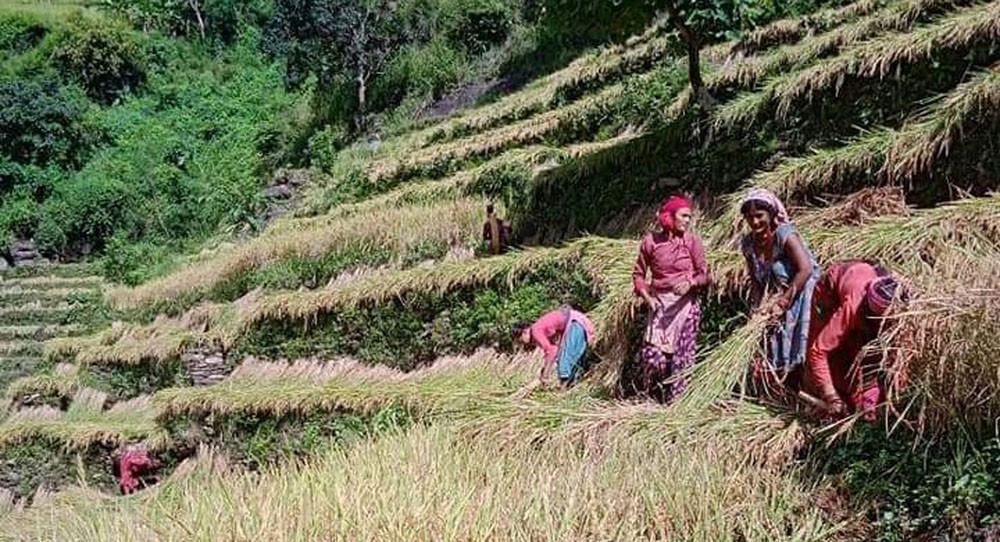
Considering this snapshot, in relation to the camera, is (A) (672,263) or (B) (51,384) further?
(B) (51,384)

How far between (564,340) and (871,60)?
2882 millimetres

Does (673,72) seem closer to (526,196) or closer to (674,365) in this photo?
(526,196)

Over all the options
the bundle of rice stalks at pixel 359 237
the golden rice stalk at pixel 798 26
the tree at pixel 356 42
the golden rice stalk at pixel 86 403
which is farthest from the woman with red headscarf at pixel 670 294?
the tree at pixel 356 42

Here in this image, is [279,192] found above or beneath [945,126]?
beneath

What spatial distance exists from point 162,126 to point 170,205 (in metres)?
5.78

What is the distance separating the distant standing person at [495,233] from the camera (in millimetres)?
9211

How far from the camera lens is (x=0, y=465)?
11.6 m

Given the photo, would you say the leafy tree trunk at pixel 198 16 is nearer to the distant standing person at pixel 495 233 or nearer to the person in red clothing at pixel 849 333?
the distant standing person at pixel 495 233

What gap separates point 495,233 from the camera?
9211 millimetres

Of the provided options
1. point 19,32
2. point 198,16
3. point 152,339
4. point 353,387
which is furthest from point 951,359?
point 198,16

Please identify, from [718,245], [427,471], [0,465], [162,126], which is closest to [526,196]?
[718,245]

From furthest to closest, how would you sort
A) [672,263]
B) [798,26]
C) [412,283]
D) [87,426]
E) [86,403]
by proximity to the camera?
[86,403], [87,426], [798,26], [412,283], [672,263]

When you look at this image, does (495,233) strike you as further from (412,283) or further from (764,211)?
(764,211)

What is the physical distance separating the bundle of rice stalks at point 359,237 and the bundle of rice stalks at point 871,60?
131 inches
